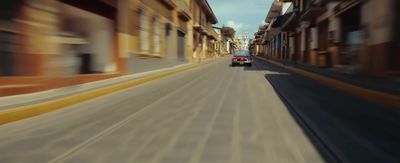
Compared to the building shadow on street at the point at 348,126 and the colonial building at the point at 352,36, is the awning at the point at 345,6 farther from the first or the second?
the building shadow on street at the point at 348,126

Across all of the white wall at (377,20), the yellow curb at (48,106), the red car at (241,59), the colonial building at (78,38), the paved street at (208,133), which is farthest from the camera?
the red car at (241,59)

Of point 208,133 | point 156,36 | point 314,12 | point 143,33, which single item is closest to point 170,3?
point 156,36

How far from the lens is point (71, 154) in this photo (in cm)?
509

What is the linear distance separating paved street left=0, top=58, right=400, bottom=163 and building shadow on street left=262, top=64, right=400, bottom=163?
0.04ft

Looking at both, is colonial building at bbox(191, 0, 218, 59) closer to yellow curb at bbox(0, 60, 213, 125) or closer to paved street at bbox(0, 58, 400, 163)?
yellow curb at bbox(0, 60, 213, 125)

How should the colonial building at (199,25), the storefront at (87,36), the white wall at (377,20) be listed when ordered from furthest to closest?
the colonial building at (199,25) → the white wall at (377,20) → the storefront at (87,36)

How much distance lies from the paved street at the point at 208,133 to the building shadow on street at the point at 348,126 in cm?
1

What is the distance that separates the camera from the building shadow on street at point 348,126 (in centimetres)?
515

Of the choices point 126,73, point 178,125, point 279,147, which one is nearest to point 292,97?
point 178,125

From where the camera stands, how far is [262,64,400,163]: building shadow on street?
16.9 ft

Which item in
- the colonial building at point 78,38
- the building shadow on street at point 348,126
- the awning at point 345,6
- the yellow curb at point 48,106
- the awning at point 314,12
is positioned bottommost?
the building shadow on street at point 348,126

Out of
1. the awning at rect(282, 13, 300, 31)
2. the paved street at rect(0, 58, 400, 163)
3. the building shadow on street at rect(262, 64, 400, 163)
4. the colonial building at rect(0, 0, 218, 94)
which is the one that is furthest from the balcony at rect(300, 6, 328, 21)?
the paved street at rect(0, 58, 400, 163)

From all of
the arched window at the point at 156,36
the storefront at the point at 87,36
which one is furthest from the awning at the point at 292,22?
the storefront at the point at 87,36

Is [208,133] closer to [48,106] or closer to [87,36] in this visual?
[48,106]
